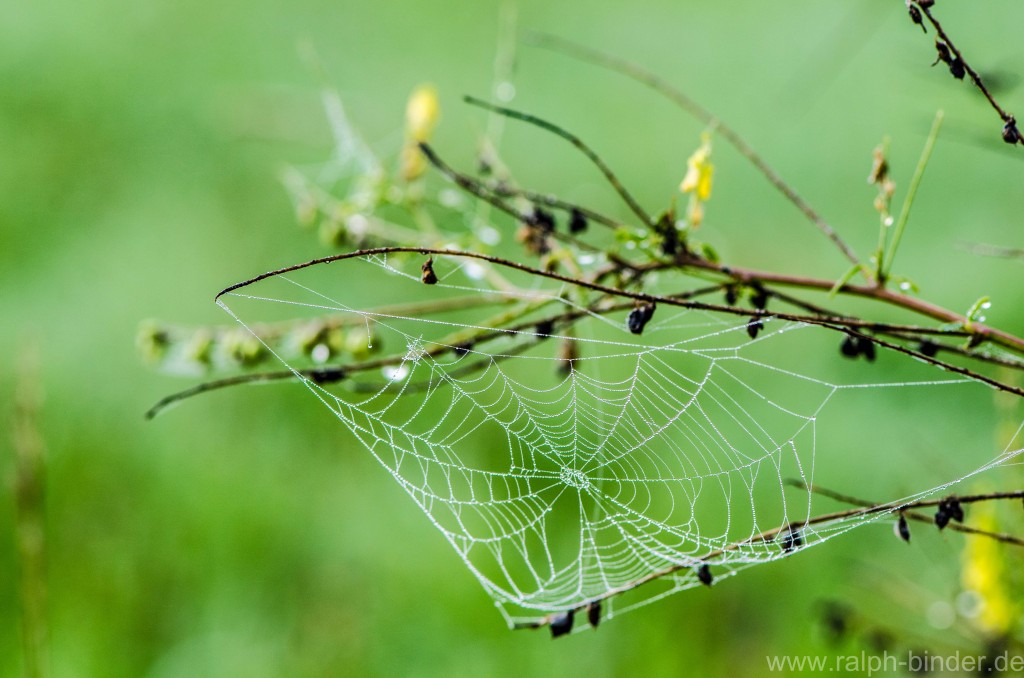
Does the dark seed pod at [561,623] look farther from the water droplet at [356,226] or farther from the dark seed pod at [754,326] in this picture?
the water droplet at [356,226]

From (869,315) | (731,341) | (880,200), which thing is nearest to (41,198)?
(731,341)

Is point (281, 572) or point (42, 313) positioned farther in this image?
point (42, 313)

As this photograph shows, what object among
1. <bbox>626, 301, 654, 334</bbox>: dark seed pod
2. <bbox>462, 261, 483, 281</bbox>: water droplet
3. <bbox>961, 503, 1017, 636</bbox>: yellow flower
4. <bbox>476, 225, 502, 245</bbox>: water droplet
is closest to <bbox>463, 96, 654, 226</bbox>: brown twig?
<bbox>626, 301, 654, 334</bbox>: dark seed pod

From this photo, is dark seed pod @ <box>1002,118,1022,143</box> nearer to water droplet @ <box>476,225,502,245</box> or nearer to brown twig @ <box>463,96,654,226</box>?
brown twig @ <box>463,96,654,226</box>

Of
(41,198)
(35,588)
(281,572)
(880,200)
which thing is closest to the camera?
(880,200)

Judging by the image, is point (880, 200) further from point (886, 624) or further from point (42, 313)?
point (42, 313)

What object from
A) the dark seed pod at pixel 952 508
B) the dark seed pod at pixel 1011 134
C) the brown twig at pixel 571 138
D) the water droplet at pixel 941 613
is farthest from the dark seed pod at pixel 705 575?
the water droplet at pixel 941 613

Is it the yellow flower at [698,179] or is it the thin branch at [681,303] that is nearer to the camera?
the thin branch at [681,303]

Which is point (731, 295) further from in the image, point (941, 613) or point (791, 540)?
point (941, 613)
